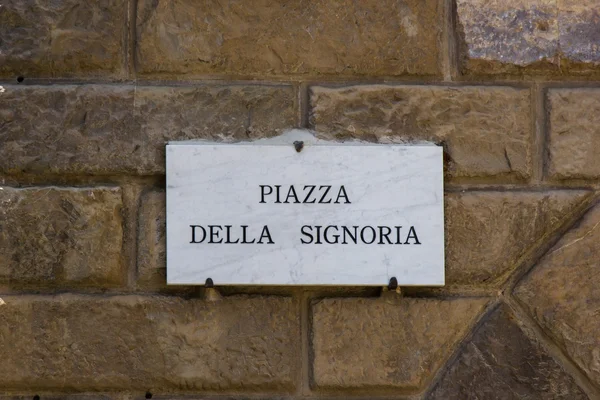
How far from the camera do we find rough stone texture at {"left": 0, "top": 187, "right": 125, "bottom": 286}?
2.16m

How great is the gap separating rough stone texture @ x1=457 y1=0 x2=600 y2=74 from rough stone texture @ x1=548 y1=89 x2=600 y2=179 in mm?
118

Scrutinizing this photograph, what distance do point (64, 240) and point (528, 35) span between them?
4.46 ft

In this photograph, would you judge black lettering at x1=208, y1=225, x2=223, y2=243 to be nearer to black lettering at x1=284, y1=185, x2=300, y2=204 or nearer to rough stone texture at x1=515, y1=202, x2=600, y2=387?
black lettering at x1=284, y1=185, x2=300, y2=204

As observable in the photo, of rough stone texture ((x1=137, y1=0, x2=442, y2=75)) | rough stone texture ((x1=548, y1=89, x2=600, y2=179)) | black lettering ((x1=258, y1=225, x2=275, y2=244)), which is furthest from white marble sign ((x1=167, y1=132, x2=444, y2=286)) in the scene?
rough stone texture ((x1=548, y1=89, x2=600, y2=179))

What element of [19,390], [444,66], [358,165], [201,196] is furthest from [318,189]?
[19,390]

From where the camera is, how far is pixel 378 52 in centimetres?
222

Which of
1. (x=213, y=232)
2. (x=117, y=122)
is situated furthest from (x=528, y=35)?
(x=117, y=122)

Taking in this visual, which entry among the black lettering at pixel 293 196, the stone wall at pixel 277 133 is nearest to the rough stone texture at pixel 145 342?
the stone wall at pixel 277 133

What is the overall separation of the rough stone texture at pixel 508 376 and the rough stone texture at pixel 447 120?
0.46 m

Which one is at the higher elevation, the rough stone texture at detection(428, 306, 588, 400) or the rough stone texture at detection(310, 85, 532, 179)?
the rough stone texture at detection(310, 85, 532, 179)

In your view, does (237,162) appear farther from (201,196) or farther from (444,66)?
(444,66)

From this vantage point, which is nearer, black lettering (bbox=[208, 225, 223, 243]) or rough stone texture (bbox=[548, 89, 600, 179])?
black lettering (bbox=[208, 225, 223, 243])

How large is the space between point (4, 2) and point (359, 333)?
1.30m

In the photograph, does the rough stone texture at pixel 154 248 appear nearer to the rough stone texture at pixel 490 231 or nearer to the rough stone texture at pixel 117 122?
the rough stone texture at pixel 117 122
